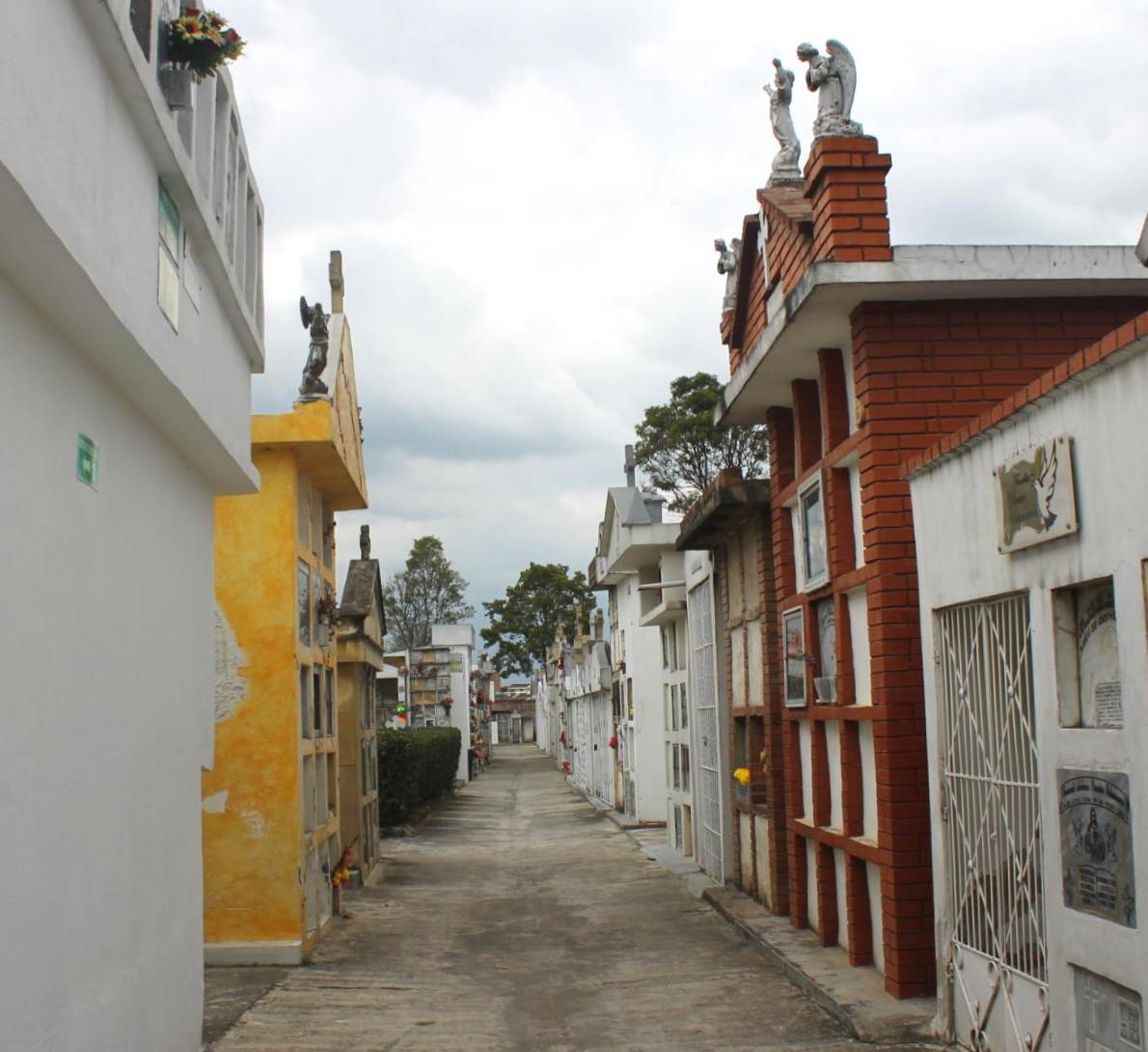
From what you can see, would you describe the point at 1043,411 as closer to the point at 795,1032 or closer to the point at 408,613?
the point at 795,1032

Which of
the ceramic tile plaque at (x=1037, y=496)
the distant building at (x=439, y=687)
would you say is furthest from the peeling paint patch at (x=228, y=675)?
the distant building at (x=439, y=687)

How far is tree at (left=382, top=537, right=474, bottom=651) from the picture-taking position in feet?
250

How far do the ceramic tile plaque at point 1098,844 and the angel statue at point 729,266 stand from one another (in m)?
7.33

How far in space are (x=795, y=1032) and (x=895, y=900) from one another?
107 centimetres

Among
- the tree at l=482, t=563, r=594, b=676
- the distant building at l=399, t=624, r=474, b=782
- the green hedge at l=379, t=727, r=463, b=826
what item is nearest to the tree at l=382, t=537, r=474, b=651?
the tree at l=482, t=563, r=594, b=676

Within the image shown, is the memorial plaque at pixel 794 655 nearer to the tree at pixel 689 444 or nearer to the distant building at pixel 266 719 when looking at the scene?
the distant building at pixel 266 719

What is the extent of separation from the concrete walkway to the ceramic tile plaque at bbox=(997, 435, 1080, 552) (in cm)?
348

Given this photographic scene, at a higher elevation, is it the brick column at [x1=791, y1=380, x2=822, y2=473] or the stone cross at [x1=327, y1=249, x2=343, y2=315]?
the stone cross at [x1=327, y1=249, x2=343, y2=315]

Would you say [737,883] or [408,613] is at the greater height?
[408,613]

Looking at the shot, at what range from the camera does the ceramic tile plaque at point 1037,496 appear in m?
5.89

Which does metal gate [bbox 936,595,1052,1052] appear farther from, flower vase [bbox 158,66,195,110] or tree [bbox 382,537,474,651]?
tree [bbox 382,537,474,651]

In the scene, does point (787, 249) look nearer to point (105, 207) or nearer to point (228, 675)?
point (228, 675)

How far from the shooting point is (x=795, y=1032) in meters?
8.38

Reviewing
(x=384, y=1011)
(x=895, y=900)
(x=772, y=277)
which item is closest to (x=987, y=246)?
(x=772, y=277)
